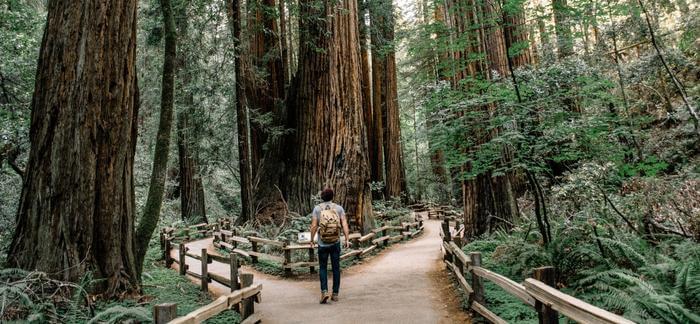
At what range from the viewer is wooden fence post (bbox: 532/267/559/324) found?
3353mm

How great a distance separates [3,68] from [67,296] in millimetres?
5482

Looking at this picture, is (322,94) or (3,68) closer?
(3,68)

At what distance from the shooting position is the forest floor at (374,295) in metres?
5.68

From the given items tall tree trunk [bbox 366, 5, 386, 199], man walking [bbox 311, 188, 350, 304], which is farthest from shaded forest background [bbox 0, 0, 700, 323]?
man walking [bbox 311, 188, 350, 304]

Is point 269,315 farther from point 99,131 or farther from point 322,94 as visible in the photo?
point 322,94

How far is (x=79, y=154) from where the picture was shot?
208 inches

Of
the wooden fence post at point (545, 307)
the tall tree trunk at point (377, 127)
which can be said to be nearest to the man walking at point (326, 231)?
the wooden fence post at point (545, 307)

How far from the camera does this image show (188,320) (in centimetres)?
340

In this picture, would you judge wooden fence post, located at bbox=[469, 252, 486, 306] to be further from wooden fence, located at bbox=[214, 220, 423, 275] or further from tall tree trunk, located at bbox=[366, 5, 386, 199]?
tall tree trunk, located at bbox=[366, 5, 386, 199]

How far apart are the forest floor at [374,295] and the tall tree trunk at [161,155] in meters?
1.82

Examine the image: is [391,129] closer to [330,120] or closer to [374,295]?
[330,120]

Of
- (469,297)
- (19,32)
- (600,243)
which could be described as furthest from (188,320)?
(19,32)

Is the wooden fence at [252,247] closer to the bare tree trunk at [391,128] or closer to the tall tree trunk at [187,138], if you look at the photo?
the tall tree trunk at [187,138]

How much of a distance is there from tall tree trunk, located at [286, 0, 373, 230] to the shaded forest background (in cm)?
5
